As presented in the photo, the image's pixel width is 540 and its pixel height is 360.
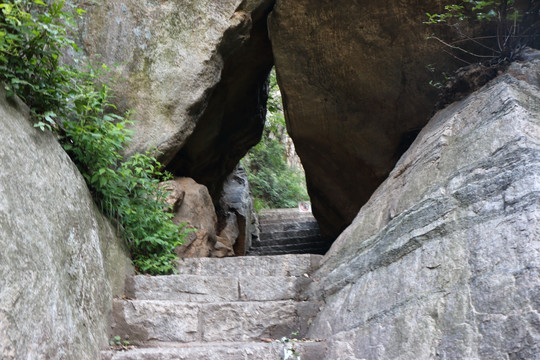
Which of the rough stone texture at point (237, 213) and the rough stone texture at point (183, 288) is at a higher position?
the rough stone texture at point (237, 213)

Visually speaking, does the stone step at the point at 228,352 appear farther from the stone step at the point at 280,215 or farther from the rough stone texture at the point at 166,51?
the stone step at the point at 280,215

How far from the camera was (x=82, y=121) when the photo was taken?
3.22 metres

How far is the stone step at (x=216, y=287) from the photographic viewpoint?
3.56m

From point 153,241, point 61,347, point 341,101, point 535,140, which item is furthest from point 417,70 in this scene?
point 61,347

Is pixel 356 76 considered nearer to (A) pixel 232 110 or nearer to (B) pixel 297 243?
(A) pixel 232 110

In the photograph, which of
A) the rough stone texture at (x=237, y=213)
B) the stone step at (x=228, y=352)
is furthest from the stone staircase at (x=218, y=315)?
the rough stone texture at (x=237, y=213)

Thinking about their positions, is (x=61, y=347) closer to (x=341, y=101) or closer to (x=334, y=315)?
(x=334, y=315)

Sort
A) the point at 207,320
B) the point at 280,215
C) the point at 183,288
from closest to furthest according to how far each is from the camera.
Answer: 1. the point at 207,320
2. the point at 183,288
3. the point at 280,215

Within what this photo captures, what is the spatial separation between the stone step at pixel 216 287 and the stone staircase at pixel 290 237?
487 cm

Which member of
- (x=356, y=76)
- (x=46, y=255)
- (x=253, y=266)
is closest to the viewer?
(x=46, y=255)

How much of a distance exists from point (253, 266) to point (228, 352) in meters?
1.50

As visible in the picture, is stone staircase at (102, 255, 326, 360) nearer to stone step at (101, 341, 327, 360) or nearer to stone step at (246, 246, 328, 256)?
stone step at (101, 341, 327, 360)

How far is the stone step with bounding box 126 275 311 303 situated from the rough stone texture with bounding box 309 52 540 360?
24cm

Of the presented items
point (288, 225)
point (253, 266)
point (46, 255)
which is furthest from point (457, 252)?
point (288, 225)
